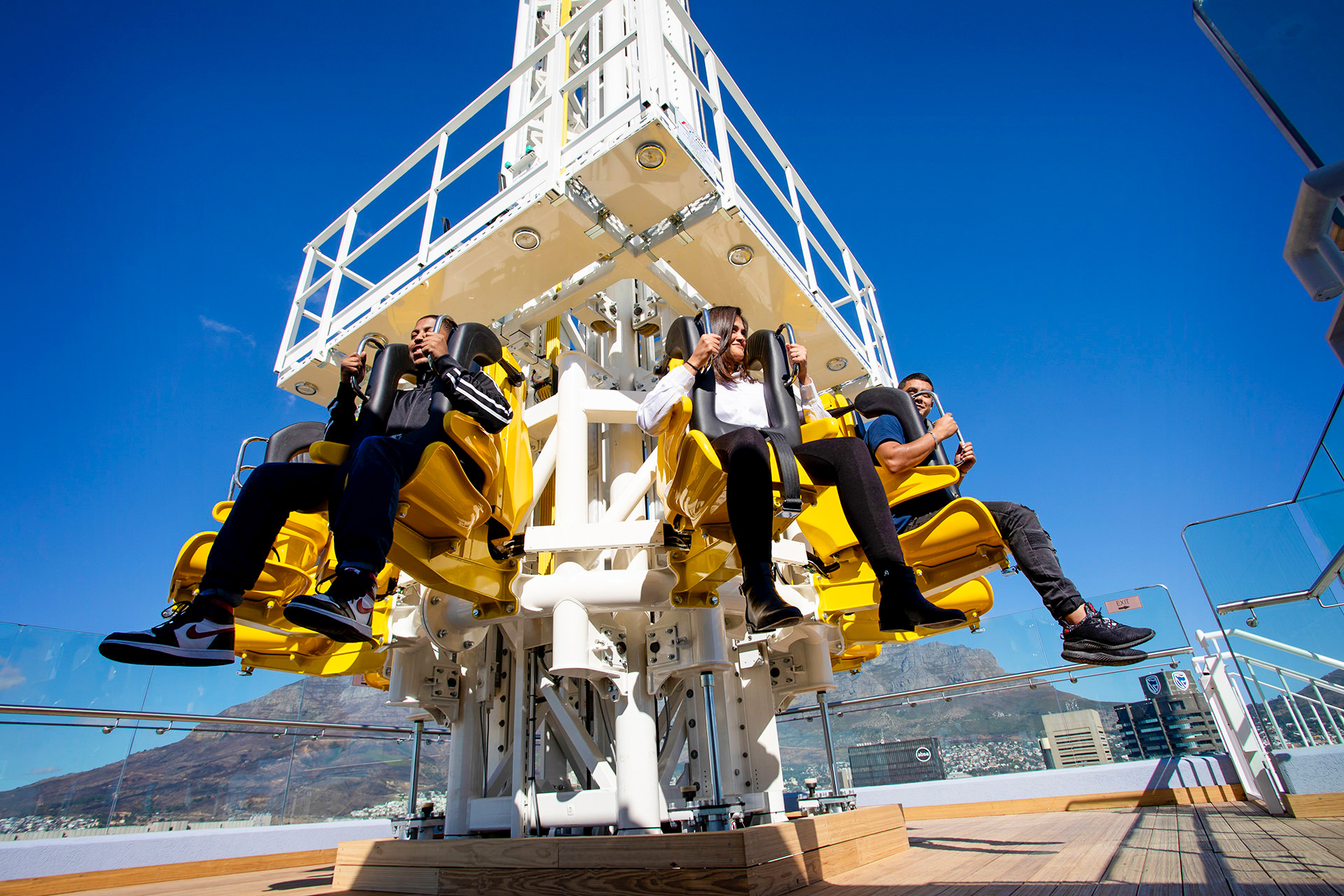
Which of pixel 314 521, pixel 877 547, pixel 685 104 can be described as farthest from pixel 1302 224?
pixel 685 104

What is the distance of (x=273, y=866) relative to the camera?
603 centimetres

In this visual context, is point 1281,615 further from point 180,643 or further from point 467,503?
point 180,643

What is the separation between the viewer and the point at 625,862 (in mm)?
2562

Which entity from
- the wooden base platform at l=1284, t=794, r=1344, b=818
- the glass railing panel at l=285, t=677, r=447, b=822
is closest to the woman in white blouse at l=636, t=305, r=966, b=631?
the wooden base platform at l=1284, t=794, r=1344, b=818

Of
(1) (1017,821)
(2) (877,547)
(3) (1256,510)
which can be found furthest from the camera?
(1) (1017,821)

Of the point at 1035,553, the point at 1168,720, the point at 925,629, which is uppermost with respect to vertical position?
the point at 1035,553

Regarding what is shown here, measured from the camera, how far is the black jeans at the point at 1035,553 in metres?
2.74

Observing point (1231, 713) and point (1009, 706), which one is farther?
point (1009, 706)

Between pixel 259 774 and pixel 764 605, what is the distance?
6592 mm

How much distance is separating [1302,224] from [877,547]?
1728 millimetres

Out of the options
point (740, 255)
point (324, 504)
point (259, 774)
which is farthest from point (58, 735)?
point (740, 255)

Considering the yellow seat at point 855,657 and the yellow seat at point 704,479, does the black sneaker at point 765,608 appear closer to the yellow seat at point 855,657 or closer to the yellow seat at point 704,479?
the yellow seat at point 704,479

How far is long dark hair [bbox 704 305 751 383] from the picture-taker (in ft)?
10.3

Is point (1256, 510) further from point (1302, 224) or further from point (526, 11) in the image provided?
point (526, 11)
